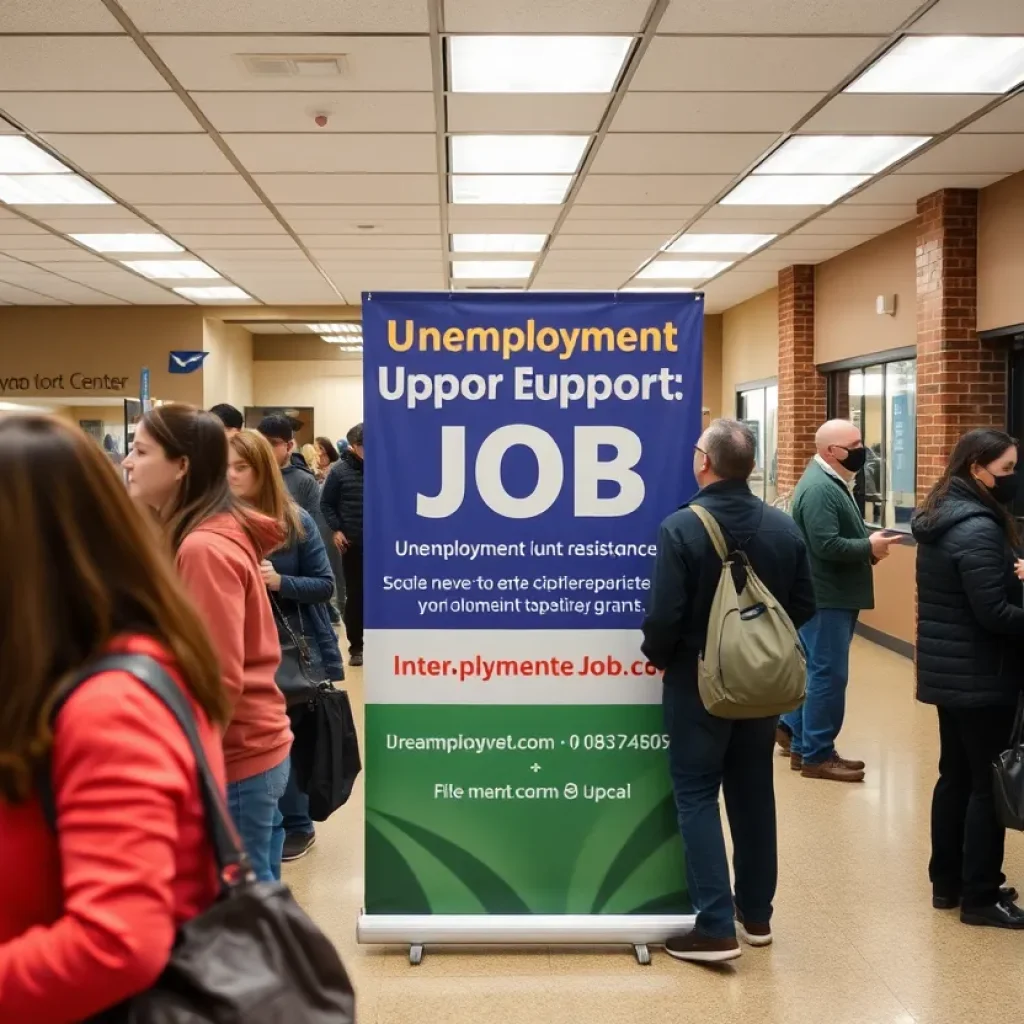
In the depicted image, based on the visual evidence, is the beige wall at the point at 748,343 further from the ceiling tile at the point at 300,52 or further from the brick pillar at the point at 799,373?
the ceiling tile at the point at 300,52

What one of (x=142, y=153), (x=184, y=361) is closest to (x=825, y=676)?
(x=142, y=153)

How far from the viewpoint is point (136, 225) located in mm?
8820

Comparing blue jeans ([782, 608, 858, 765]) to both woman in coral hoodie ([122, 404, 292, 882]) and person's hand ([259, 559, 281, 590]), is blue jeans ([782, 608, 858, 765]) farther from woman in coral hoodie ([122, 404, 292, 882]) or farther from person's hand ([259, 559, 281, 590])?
woman in coral hoodie ([122, 404, 292, 882])

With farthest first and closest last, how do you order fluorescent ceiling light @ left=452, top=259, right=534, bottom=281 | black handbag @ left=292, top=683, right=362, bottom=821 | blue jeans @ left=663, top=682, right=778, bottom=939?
fluorescent ceiling light @ left=452, top=259, right=534, bottom=281, black handbag @ left=292, top=683, right=362, bottom=821, blue jeans @ left=663, top=682, right=778, bottom=939

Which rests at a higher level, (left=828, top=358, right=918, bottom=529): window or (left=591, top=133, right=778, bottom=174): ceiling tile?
(left=591, top=133, right=778, bottom=174): ceiling tile

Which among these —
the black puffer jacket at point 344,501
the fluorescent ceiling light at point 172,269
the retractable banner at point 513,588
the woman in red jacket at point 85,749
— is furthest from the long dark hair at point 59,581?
the fluorescent ceiling light at point 172,269

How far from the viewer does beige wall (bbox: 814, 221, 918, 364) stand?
887 cm

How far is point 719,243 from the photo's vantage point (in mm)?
9789

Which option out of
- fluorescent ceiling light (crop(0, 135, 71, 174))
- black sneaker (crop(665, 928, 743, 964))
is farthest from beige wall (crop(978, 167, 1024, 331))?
fluorescent ceiling light (crop(0, 135, 71, 174))

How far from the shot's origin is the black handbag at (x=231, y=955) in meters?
1.09

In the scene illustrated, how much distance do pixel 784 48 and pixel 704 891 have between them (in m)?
3.36

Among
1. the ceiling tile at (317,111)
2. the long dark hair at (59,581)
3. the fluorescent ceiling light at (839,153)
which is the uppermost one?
the fluorescent ceiling light at (839,153)

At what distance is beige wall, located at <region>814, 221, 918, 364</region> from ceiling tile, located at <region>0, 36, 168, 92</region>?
5.56 meters

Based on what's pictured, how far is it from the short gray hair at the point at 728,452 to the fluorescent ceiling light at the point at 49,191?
5388 millimetres
